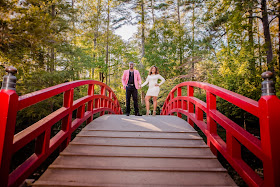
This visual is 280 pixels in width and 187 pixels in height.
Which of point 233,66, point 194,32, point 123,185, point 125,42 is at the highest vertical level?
point 194,32

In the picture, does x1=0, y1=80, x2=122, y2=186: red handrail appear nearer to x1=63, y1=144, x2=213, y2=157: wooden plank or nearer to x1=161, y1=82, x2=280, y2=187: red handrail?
x1=63, y1=144, x2=213, y2=157: wooden plank

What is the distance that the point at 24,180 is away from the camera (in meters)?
1.83

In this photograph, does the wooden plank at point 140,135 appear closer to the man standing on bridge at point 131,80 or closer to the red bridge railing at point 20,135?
the red bridge railing at point 20,135

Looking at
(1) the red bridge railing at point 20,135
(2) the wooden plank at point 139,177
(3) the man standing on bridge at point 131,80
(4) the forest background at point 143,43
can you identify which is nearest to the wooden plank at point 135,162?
(2) the wooden plank at point 139,177

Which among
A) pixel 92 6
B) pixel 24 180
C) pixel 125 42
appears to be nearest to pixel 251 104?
pixel 24 180

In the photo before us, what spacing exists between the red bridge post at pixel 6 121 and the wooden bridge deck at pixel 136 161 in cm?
48

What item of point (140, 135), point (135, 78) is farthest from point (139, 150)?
point (135, 78)

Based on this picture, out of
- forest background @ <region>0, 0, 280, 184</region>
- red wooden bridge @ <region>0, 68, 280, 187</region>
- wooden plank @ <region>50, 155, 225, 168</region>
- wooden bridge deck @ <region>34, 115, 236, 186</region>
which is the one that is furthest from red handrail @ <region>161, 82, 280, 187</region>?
forest background @ <region>0, 0, 280, 184</region>

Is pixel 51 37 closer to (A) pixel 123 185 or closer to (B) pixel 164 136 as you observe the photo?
(B) pixel 164 136

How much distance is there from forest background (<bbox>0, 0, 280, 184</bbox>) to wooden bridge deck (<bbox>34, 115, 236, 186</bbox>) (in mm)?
4602

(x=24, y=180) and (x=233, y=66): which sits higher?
(x=233, y=66)

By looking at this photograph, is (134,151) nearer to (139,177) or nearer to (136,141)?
(136,141)

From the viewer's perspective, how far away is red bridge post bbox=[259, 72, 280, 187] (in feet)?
4.76

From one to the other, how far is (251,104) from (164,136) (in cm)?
169
